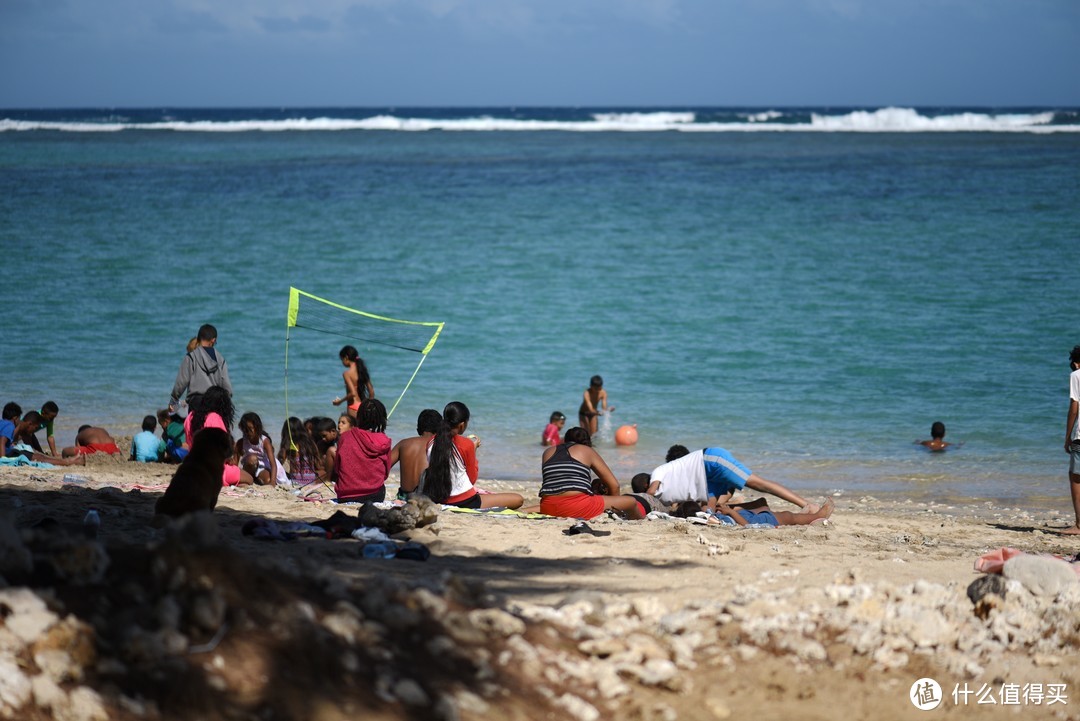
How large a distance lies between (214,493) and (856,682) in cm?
379

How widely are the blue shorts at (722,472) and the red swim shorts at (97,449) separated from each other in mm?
6616

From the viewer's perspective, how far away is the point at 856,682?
5570mm

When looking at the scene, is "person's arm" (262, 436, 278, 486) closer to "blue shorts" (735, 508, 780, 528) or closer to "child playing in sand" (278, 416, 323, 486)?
"child playing in sand" (278, 416, 323, 486)

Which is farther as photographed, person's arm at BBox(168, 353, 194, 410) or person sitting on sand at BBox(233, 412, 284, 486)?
person's arm at BBox(168, 353, 194, 410)

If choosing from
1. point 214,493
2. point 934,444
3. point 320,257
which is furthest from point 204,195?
point 214,493

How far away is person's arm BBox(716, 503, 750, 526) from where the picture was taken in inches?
363

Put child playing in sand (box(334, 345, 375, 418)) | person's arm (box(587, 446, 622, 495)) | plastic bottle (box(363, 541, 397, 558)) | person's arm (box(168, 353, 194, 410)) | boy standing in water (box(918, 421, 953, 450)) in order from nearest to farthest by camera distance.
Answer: plastic bottle (box(363, 541, 397, 558)), person's arm (box(587, 446, 622, 495)), person's arm (box(168, 353, 194, 410)), child playing in sand (box(334, 345, 375, 418)), boy standing in water (box(918, 421, 953, 450))

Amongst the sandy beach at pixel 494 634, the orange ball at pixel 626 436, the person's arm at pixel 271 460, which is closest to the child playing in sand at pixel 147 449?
the person's arm at pixel 271 460

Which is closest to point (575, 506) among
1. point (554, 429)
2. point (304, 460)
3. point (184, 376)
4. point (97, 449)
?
point (304, 460)

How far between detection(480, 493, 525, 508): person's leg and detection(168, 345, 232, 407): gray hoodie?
3.35 meters

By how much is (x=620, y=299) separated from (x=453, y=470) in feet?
48.4

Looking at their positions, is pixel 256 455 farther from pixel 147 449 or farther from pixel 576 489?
pixel 576 489

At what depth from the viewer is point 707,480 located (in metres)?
9.55

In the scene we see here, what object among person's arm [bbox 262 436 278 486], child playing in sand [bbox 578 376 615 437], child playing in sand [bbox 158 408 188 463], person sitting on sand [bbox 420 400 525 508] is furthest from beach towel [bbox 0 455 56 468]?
child playing in sand [bbox 578 376 615 437]
